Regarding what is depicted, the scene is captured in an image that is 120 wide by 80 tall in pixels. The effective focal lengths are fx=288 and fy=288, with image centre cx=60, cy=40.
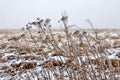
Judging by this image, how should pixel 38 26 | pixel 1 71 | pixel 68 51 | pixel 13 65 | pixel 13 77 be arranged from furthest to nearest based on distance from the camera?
1. pixel 13 65
2. pixel 1 71
3. pixel 13 77
4. pixel 68 51
5. pixel 38 26

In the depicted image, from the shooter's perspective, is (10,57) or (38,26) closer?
(38,26)

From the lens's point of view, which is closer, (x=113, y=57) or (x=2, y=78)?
(x=2, y=78)

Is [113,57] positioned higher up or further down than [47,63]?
further down

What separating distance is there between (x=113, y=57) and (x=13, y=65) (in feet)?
9.66

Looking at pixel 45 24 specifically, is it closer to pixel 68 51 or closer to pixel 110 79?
pixel 68 51

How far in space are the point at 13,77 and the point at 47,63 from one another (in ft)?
9.18

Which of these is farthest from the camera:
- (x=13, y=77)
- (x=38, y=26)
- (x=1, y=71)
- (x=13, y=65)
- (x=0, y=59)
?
(x=0, y=59)

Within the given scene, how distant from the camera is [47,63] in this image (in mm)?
4023

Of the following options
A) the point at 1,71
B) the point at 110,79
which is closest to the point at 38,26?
the point at 110,79

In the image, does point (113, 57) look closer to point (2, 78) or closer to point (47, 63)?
point (2, 78)

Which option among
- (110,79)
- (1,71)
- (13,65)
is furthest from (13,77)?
(110,79)

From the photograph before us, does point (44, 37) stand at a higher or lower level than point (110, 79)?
higher

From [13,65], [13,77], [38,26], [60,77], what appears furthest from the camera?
[13,65]

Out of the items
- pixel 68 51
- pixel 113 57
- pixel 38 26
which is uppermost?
pixel 38 26
